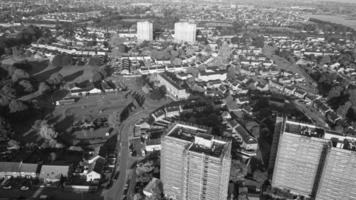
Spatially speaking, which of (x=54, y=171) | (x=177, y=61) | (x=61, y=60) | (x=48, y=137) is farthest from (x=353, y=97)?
(x=61, y=60)

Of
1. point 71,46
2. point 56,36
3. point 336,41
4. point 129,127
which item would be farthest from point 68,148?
point 336,41

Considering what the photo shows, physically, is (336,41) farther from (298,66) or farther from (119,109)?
(119,109)

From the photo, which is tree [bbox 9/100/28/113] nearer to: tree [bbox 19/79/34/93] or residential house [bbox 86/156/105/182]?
tree [bbox 19/79/34/93]

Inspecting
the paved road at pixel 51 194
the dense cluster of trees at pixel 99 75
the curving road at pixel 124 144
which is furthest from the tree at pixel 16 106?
the dense cluster of trees at pixel 99 75

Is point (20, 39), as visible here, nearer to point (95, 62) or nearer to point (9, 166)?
point (95, 62)

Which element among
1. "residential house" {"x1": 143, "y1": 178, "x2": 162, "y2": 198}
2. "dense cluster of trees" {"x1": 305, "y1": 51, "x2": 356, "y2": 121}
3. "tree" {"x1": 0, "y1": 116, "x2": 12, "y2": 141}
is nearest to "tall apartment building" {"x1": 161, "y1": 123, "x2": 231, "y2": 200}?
"residential house" {"x1": 143, "y1": 178, "x2": 162, "y2": 198}

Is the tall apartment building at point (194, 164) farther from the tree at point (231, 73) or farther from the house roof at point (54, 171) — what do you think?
the tree at point (231, 73)
